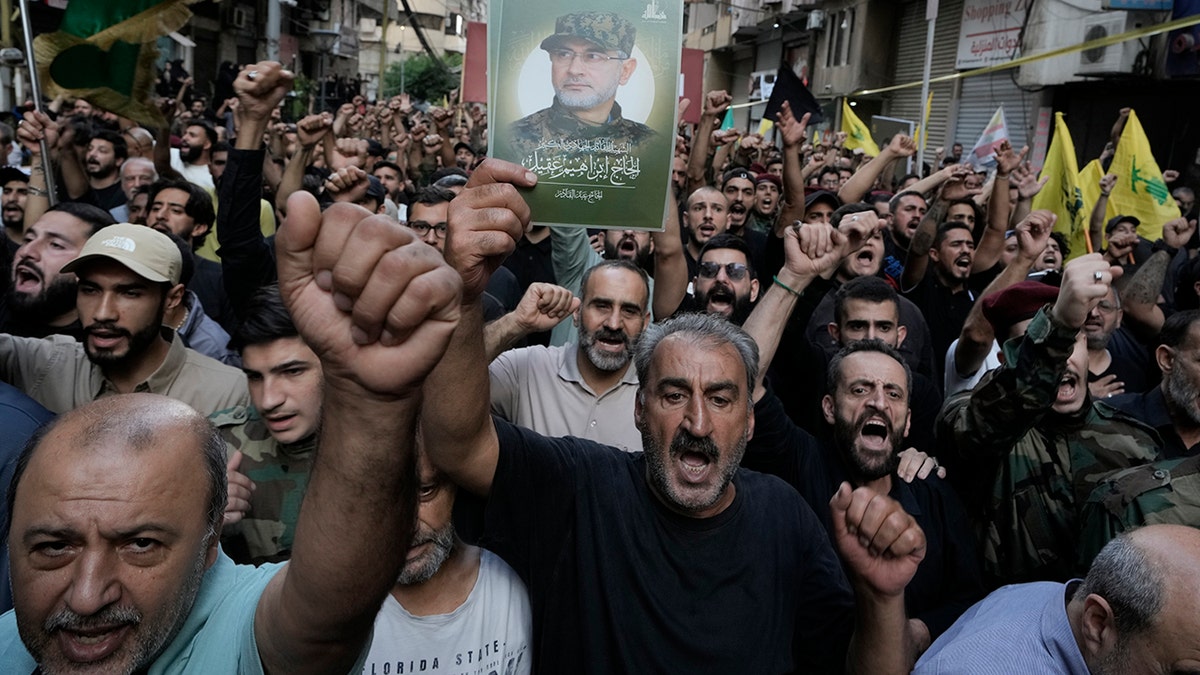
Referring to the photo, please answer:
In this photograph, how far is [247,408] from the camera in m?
2.88

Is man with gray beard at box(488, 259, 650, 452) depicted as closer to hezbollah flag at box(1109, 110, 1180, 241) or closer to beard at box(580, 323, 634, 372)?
beard at box(580, 323, 634, 372)

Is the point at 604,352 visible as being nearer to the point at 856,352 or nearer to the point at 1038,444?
the point at 856,352

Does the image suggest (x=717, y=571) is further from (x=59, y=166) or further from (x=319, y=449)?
(x=59, y=166)

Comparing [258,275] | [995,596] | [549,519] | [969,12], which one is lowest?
[995,596]

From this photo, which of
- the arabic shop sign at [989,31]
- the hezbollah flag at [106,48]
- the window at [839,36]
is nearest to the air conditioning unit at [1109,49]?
the arabic shop sign at [989,31]

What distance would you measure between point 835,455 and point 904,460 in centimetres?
23

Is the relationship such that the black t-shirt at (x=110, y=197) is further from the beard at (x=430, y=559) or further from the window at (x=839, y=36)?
the window at (x=839, y=36)

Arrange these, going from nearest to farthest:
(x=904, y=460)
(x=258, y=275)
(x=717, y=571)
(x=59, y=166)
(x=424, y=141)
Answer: (x=717, y=571)
(x=904, y=460)
(x=258, y=275)
(x=59, y=166)
(x=424, y=141)

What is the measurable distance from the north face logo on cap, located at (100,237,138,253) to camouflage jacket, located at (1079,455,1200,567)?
3131 mm

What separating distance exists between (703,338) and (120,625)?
156cm

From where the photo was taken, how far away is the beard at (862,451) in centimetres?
316

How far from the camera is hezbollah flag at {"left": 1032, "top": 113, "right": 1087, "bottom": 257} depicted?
312 inches

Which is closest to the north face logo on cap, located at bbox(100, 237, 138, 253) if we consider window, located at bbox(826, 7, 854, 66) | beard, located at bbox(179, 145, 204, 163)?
beard, located at bbox(179, 145, 204, 163)

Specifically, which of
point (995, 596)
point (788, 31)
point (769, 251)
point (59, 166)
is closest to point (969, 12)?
point (788, 31)
